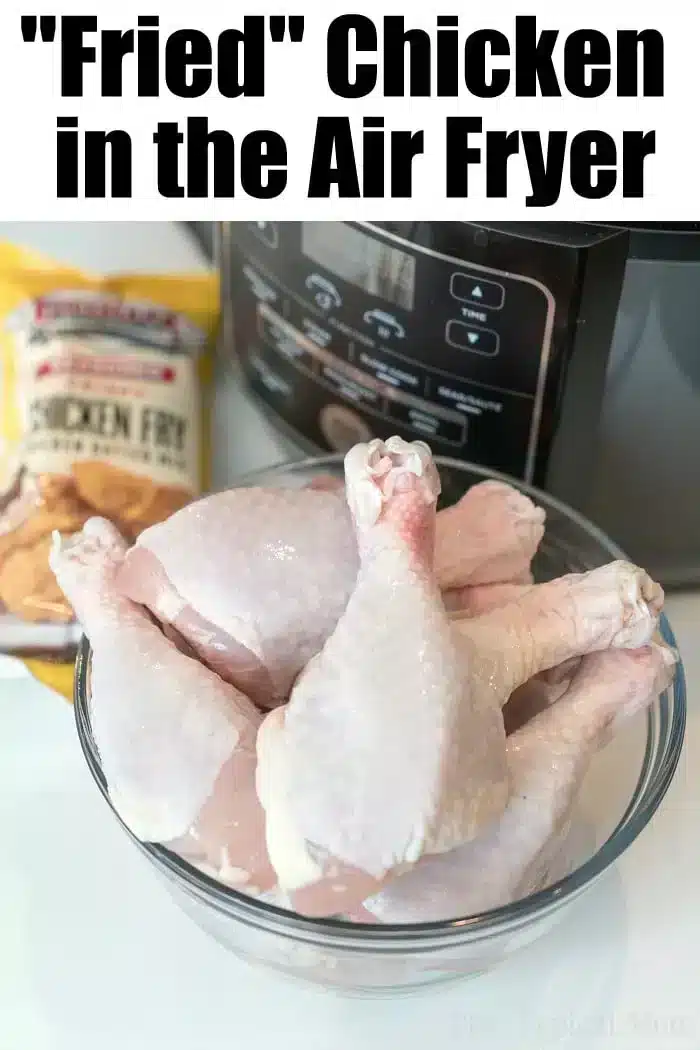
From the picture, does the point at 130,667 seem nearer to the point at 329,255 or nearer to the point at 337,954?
the point at 337,954

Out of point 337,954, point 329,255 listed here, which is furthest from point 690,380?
point 337,954

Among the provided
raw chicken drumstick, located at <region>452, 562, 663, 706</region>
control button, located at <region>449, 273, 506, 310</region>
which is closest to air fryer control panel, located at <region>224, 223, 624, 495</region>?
control button, located at <region>449, 273, 506, 310</region>

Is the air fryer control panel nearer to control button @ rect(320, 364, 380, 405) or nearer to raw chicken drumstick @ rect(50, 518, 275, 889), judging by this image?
control button @ rect(320, 364, 380, 405)

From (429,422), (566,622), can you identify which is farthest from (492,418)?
(566,622)

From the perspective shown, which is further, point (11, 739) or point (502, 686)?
point (11, 739)

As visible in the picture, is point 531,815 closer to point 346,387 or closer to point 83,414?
point 346,387

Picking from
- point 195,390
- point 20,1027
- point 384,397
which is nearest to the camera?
point 20,1027

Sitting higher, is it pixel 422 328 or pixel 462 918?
pixel 422 328
